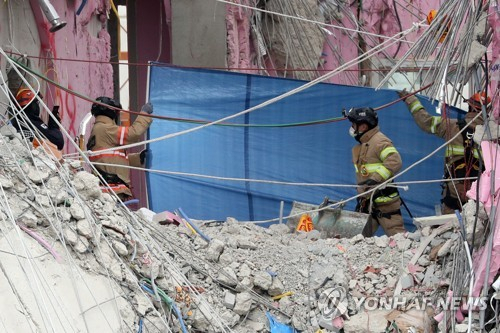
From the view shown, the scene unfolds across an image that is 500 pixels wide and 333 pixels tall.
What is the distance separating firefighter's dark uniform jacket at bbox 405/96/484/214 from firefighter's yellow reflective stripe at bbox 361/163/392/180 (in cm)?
57

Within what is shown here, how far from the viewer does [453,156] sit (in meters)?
12.4

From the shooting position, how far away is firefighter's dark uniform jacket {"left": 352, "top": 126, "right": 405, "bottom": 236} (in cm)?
1202

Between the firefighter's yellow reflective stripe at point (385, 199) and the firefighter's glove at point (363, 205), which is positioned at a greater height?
the firefighter's yellow reflective stripe at point (385, 199)

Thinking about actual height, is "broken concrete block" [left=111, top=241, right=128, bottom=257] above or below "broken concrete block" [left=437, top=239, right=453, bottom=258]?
above

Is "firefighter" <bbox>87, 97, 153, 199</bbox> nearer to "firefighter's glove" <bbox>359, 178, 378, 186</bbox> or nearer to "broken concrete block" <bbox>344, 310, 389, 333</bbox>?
"firefighter's glove" <bbox>359, 178, 378, 186</bbox>

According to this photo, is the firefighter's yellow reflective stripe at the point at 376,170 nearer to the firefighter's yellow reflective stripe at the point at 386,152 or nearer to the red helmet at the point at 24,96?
the firefighter's yellow reflective stripe at the point at 386,152

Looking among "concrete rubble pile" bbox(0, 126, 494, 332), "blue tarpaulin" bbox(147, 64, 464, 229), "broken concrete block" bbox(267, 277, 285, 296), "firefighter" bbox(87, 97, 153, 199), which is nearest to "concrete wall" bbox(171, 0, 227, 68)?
"blue tarpaulin" bbox(147, 64, 464, 229)

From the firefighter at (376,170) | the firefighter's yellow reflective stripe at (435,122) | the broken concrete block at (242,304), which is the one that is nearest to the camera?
the broken concrete block at (242,304)

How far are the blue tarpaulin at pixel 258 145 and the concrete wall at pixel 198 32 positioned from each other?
11.5 ft

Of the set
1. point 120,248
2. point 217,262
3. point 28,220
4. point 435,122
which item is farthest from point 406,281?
point 435,122

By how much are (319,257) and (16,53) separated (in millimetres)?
3410

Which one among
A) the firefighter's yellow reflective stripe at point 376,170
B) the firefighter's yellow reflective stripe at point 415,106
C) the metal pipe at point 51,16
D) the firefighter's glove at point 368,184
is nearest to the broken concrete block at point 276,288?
the firefighter's glove at point 368,184

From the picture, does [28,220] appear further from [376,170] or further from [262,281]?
[376,170]

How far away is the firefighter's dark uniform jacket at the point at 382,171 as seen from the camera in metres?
12.0
